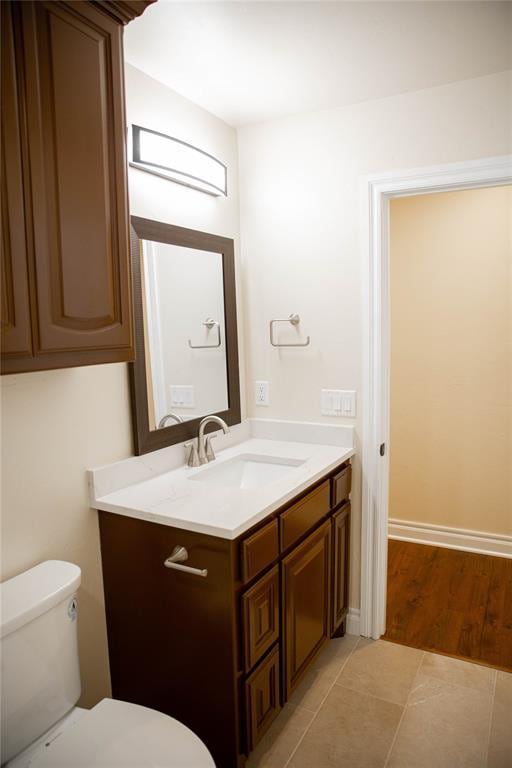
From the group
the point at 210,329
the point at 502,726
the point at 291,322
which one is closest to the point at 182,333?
the point at 210,329

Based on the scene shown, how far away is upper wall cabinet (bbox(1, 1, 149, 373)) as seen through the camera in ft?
3.75

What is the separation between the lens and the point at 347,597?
95.7 inches

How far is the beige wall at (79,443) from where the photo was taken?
1.47m

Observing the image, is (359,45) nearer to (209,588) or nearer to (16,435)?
(16,435)

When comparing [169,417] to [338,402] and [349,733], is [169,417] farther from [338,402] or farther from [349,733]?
[349,733]

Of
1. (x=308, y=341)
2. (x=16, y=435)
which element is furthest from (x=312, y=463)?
(x=16, y=435)

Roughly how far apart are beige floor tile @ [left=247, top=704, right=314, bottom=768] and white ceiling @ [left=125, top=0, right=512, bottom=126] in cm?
240

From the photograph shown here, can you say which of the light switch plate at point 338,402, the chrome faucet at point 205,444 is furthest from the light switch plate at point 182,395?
the light switch plate at point 338,402

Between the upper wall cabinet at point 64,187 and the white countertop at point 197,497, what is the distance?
52 centimetres

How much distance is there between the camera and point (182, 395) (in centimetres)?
214

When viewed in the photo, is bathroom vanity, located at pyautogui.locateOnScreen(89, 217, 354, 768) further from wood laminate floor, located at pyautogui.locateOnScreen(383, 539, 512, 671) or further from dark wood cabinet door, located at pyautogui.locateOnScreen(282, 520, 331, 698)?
wood laminate floor, located at pyautogui.locateOnScreen(383, 539, 512, 671)

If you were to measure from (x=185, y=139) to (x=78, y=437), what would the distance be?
51.5 inches

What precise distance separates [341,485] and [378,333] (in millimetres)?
683

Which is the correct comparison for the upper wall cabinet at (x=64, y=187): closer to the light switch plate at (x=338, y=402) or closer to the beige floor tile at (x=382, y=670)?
the light switch plate at (x=338, y=402)
